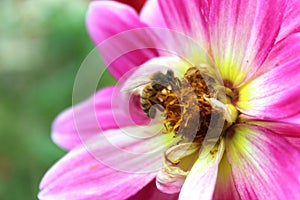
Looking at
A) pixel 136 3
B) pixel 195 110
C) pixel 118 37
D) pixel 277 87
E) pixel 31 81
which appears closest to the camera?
pixel 277 87

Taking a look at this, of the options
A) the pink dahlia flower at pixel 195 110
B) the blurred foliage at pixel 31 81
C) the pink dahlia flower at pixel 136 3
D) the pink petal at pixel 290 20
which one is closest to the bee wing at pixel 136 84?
the pink dahlia flower at pixel 195 110

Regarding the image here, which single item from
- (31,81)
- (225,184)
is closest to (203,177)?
(225,184)

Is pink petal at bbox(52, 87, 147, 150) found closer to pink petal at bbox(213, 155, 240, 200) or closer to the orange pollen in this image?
the orange pollen

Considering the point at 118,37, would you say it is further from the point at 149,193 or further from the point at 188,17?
the point at 149,193

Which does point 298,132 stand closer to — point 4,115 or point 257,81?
point 257,81

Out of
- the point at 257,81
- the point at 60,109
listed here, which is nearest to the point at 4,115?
the point at 60,109

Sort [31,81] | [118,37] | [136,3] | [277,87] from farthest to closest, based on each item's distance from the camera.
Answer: [31,81]
[136,3]
[118,37]
[277,87]
